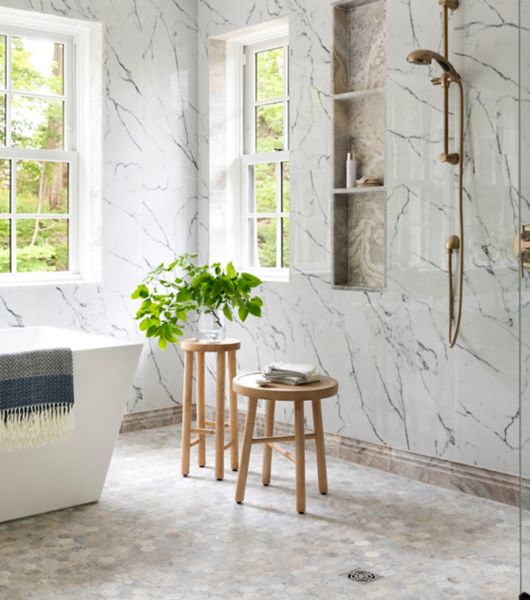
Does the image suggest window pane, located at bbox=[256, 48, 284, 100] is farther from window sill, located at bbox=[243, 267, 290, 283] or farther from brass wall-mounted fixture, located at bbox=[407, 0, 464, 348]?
brass wall-mounted fixture, located at bbox=[407, 0, 464, 348]

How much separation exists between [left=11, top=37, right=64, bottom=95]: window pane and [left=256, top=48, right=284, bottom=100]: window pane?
117cm

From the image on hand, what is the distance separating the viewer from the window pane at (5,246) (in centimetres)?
493

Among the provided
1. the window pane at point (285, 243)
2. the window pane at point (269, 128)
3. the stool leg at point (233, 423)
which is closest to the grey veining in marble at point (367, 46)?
the window pane at point (269, 128)

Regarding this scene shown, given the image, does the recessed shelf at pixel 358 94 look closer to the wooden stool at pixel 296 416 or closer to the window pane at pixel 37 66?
the wooden stool at pixel 296 416

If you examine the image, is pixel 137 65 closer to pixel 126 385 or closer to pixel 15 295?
pixel 15 295

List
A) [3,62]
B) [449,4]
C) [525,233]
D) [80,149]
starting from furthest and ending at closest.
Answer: [80,149]
[3,62]
[449,4]
[525,233]

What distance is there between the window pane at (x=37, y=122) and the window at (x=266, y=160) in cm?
113

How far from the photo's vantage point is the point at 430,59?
153 inches

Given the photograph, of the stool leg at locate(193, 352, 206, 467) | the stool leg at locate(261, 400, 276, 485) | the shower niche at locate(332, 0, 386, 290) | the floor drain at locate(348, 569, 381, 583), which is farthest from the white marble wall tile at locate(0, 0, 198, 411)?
the floor drain at locate(348, 569, 381, 583)

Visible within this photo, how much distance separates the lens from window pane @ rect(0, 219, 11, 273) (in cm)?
493

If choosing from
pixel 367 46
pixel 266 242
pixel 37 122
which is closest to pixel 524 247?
pixel 367 46

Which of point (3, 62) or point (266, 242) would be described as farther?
point (266, 242)

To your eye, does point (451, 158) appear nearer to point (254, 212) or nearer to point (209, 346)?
point (209, 346)

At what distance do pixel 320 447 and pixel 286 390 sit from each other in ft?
1.33
